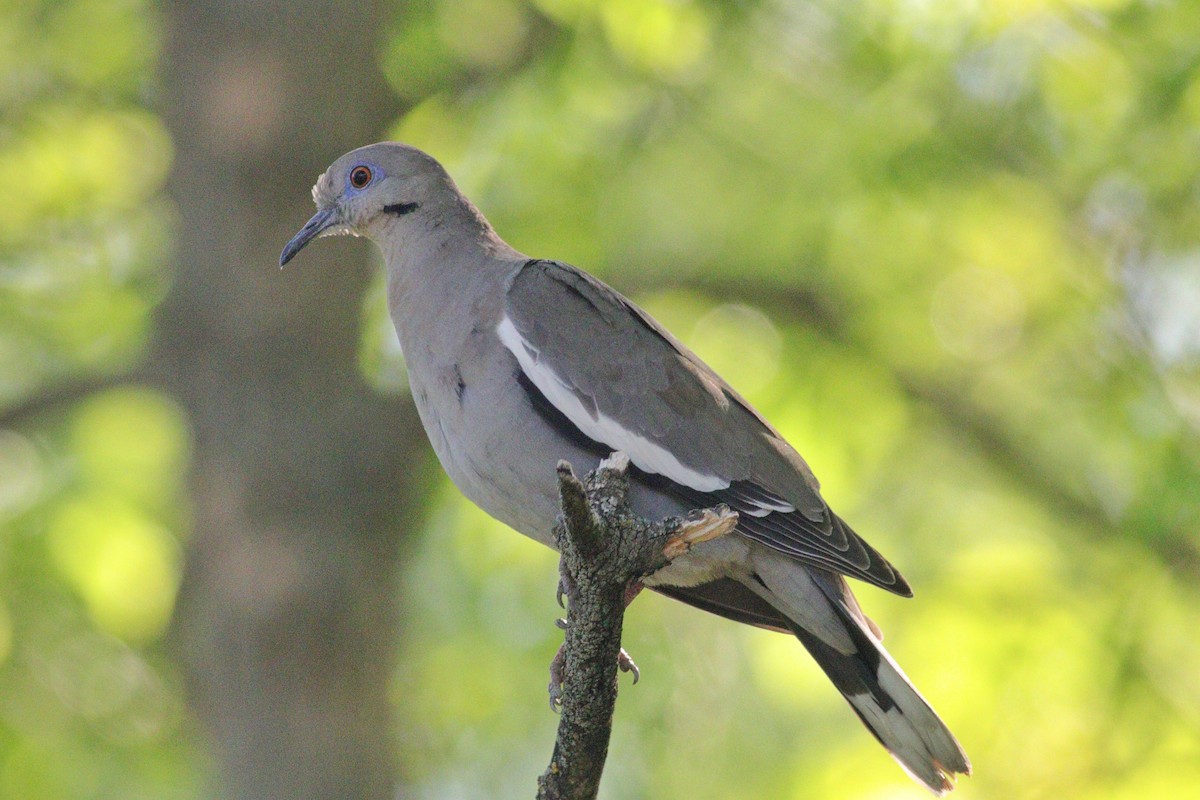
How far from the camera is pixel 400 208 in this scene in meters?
3.78

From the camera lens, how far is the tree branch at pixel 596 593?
2268 mm

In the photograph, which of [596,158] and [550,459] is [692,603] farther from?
[596,158]

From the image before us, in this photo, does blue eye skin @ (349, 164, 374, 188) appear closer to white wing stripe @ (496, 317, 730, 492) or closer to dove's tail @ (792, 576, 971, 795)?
white wing stripe @ (496, 317, 730, 492)

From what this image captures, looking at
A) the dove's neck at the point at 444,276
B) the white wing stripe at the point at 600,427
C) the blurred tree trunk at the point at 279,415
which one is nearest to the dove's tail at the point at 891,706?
the white wing stripe at the point at 600,427

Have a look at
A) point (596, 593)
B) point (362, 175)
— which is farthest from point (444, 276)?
point (596, 593)

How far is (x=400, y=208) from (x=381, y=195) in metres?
0.07

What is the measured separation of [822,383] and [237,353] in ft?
8.73

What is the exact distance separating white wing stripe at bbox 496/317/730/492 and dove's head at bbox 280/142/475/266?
74cm

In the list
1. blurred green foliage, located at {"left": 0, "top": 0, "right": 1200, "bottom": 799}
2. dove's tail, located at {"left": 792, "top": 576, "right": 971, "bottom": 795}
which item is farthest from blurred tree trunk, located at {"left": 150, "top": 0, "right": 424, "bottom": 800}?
dove's tail, located at {"left": 792, "top": 576, "right": 971, "bottom": 795}

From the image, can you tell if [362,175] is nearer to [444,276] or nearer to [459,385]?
[444,276]

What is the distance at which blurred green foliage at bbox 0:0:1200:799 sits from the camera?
16.5 ft

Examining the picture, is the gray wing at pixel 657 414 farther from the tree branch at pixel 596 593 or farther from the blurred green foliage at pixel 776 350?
the blurred green foliage at pixel 776 350

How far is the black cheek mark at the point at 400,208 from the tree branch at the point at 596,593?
1.65 metres

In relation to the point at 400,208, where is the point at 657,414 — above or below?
below
